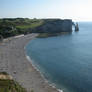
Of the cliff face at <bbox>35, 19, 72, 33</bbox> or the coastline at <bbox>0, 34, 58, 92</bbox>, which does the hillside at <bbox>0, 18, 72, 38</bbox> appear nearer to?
the cliff face at <bbox>35, 19, 72, 33</bbox>

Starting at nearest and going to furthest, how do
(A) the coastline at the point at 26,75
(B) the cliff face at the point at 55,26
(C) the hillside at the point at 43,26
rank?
(A) the coastline at the point at 26,75
(C) the hillside at the point at 43,26
(B) the cliff face at the point at 55,26

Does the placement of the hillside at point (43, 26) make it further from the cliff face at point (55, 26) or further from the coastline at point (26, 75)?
the coastline at point (26, 75)

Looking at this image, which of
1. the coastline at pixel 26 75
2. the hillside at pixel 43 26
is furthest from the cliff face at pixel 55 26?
the coastline at pixel 26 75

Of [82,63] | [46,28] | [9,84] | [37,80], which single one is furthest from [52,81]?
[46,28]

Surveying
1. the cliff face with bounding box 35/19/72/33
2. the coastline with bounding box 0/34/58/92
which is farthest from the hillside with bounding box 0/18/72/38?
the coastline with bounding box 0/34/58/92

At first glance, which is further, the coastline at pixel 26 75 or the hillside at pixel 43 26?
the hillside at pixel 43 26

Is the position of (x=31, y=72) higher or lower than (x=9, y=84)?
lower

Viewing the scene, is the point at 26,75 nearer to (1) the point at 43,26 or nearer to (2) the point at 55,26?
(1) the point at 43,26

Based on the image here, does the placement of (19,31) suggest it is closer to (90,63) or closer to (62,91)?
(90,63)
